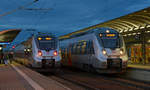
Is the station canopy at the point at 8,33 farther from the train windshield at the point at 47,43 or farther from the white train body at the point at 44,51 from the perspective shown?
the train windshield at the point at 47,43

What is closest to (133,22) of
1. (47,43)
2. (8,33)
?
(47,43)

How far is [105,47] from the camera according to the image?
17172mm

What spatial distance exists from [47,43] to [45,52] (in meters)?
1.04

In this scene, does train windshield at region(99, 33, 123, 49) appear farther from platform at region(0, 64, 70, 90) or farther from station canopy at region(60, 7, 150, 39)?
platform at region(0, 64, 70, 90)

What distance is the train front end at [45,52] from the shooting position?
18.3 m

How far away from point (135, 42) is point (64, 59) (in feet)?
27.3

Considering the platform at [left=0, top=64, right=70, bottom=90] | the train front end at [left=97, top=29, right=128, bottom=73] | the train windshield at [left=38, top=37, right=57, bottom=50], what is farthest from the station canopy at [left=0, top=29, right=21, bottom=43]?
the train front end at [left=97, top=29, right=128, bottom=73]

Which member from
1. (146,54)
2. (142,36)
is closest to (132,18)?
(142,36)

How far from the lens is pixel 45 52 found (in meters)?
18.7

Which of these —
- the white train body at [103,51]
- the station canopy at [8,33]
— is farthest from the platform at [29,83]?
the station canopy at [8,33]

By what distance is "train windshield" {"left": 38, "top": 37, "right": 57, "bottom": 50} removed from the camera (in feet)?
62.6

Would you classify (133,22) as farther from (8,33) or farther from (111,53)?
(8,33)

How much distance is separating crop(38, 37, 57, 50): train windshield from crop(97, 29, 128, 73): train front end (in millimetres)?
4134

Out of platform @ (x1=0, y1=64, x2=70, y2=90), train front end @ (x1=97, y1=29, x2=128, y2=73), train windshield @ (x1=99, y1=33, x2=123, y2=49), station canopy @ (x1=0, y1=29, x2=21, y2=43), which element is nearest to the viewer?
platform @ (x1=0, y1=64, x2=70, y2=90)
